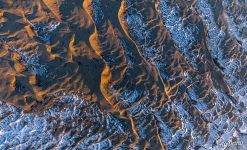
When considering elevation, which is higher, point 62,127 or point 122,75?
point 122,75

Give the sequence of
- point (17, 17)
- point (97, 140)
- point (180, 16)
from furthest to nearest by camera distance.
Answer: point (180, 16) < point (97, 140) < point (17, 17)

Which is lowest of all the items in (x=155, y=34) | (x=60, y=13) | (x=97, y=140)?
(x=97, y=140)

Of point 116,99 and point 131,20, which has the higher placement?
point 131,20

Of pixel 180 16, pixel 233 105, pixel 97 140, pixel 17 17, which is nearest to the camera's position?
pixel 17 17

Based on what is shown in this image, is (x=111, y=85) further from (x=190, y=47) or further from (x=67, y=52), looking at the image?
(x=190, y=47)

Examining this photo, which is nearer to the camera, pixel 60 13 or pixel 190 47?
pixel 60 13

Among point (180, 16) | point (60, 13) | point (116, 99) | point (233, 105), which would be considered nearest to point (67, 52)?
point (60, 13)

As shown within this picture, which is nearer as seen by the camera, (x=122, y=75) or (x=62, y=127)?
(x=62, y=127)
